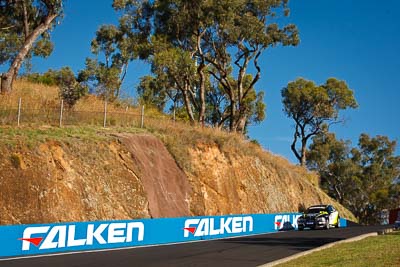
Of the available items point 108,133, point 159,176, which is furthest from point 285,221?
point 108,133

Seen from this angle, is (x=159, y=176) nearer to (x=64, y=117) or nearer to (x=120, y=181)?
(x=120, y=181)

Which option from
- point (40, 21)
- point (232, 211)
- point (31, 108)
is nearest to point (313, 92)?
point (232, 211)

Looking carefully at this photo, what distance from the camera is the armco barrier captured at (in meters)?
16.8

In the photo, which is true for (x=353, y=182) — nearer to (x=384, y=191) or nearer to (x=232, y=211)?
(x=384, y=191)

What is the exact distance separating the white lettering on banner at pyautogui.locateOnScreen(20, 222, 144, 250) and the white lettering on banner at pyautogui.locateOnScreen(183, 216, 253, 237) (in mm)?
4188

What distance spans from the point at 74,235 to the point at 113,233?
2.19 metres

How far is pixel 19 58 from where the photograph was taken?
3362 centimetres

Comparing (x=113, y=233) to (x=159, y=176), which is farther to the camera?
(x=159, y=176)

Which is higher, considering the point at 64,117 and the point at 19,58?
the point at 19,58

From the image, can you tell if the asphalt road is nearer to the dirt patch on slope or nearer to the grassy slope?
the dirt patch on slope

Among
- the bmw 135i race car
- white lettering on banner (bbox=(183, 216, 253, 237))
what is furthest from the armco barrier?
the bmw 135i race car

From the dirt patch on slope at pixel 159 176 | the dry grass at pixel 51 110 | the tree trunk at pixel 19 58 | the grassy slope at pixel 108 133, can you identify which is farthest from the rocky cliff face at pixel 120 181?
the tree trunk at pixel 19 58

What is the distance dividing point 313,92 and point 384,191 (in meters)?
22.4

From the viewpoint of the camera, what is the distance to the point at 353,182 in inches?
3155
